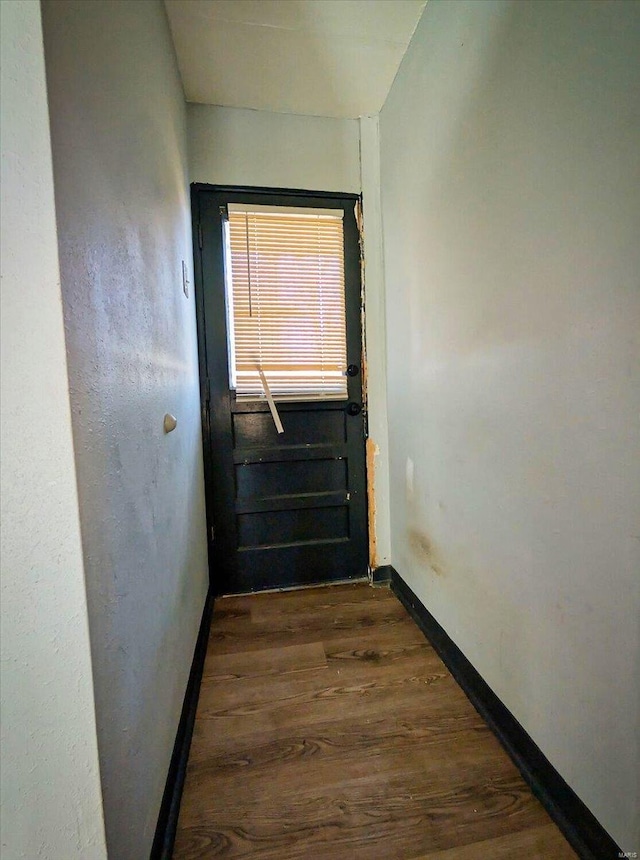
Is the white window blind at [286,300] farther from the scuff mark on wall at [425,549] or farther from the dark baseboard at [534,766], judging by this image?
the dark baseboard at [534,766]

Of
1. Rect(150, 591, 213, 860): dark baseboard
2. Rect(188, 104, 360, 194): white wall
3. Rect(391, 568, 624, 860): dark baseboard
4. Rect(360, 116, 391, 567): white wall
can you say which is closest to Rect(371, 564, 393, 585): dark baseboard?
Rect(360, 116, 391, 567): white wall

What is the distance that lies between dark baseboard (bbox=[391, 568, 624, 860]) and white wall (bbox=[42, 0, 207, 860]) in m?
1.02

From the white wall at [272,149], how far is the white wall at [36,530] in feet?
Answer: 5.43

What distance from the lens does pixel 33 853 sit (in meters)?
0.60

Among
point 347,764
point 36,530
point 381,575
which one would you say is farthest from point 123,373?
point 381,575

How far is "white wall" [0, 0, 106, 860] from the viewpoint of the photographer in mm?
527

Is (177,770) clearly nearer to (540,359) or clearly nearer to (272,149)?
(540,359)

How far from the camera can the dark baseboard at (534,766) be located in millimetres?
851

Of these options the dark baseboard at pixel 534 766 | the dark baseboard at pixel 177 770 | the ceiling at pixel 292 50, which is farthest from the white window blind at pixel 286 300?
the dark baseboard at pixel 534 766

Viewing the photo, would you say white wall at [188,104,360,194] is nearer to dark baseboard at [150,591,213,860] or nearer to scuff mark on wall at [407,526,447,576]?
scuff mark on wall at [407,526,447,576]

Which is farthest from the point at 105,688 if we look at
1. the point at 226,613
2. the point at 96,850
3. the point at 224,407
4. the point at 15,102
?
the point at 224,407

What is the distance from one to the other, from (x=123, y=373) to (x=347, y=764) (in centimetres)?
130

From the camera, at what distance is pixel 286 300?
2.05 meters

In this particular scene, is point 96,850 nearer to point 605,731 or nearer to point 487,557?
point 605,731
